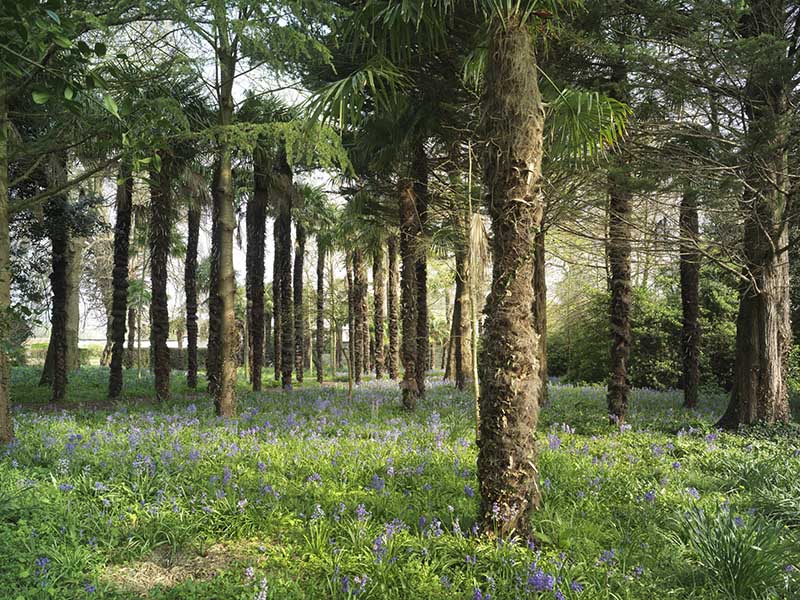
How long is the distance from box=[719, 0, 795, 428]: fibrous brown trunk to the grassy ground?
1743mm

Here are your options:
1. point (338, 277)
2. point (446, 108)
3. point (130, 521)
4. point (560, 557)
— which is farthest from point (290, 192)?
point (338, 277)

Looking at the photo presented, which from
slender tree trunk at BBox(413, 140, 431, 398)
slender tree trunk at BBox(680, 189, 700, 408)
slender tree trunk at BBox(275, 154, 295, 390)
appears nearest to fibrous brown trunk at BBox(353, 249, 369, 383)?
slender tree trunk at BBox(275, 154, 295, 390)

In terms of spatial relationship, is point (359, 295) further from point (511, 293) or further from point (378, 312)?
point (511, 293)

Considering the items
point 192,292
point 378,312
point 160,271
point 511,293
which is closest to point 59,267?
point 160,271

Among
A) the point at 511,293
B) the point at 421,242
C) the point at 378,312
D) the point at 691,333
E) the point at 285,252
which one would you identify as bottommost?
the point at 691,333

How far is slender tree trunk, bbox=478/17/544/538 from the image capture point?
12.4 feet

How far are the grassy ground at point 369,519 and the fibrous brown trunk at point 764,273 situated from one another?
1.74 meters

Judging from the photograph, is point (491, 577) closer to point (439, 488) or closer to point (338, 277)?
point (439, 488)

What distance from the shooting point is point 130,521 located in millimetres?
4191

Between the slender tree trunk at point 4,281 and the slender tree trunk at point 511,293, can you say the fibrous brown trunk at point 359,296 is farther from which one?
the slender tree trunk at point 511,293

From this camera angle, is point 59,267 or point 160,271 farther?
point 160,271

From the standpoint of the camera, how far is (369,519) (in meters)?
4.16

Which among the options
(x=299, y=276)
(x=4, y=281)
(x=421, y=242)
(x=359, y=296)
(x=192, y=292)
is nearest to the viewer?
(x=4, y=281)

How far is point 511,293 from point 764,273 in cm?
733
